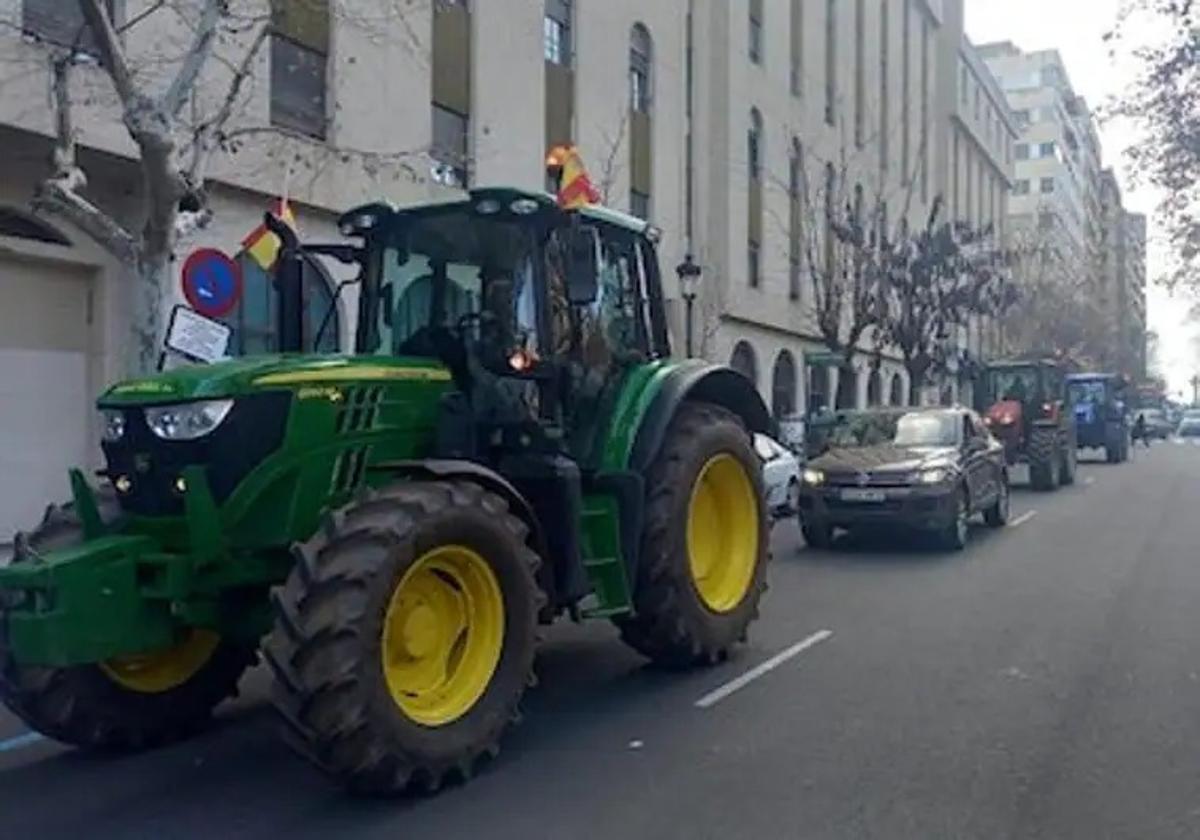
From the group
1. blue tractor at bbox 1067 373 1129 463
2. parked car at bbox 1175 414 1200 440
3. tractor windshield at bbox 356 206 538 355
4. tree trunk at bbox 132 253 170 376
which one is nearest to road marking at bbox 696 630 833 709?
tractor windshield at bbox 356 206 538 355

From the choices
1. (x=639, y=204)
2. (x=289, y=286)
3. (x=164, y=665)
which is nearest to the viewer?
(x=164, y=665)

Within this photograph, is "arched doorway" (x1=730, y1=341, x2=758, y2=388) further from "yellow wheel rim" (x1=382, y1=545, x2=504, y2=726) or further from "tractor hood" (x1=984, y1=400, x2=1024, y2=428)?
"yellow wheel rim" (x1=382, y1=545, x2=504, y2=726)

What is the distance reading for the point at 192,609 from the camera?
529 centimetres

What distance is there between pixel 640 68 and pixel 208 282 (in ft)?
55.0

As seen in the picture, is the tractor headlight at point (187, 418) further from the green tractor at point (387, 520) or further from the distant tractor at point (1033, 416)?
the distant tractor at point (1033, 416)

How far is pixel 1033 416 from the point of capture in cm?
2475

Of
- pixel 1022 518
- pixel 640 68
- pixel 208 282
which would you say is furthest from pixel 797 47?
pixel 208 282

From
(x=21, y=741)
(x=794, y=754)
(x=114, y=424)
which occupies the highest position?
(x=114, y=424)

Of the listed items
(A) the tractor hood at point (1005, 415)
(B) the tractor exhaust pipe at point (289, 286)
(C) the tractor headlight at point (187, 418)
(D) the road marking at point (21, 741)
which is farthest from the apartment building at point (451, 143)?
(A) the tractor hood at point (1005, 415)

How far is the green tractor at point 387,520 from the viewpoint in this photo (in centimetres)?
488

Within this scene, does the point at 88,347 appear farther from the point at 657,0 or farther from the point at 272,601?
the point at 657,0

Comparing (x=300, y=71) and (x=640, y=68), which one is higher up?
(x=640, y=68)

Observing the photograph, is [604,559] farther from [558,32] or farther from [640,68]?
[640,68]

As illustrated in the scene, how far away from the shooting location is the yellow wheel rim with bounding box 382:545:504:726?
17.1 feet
